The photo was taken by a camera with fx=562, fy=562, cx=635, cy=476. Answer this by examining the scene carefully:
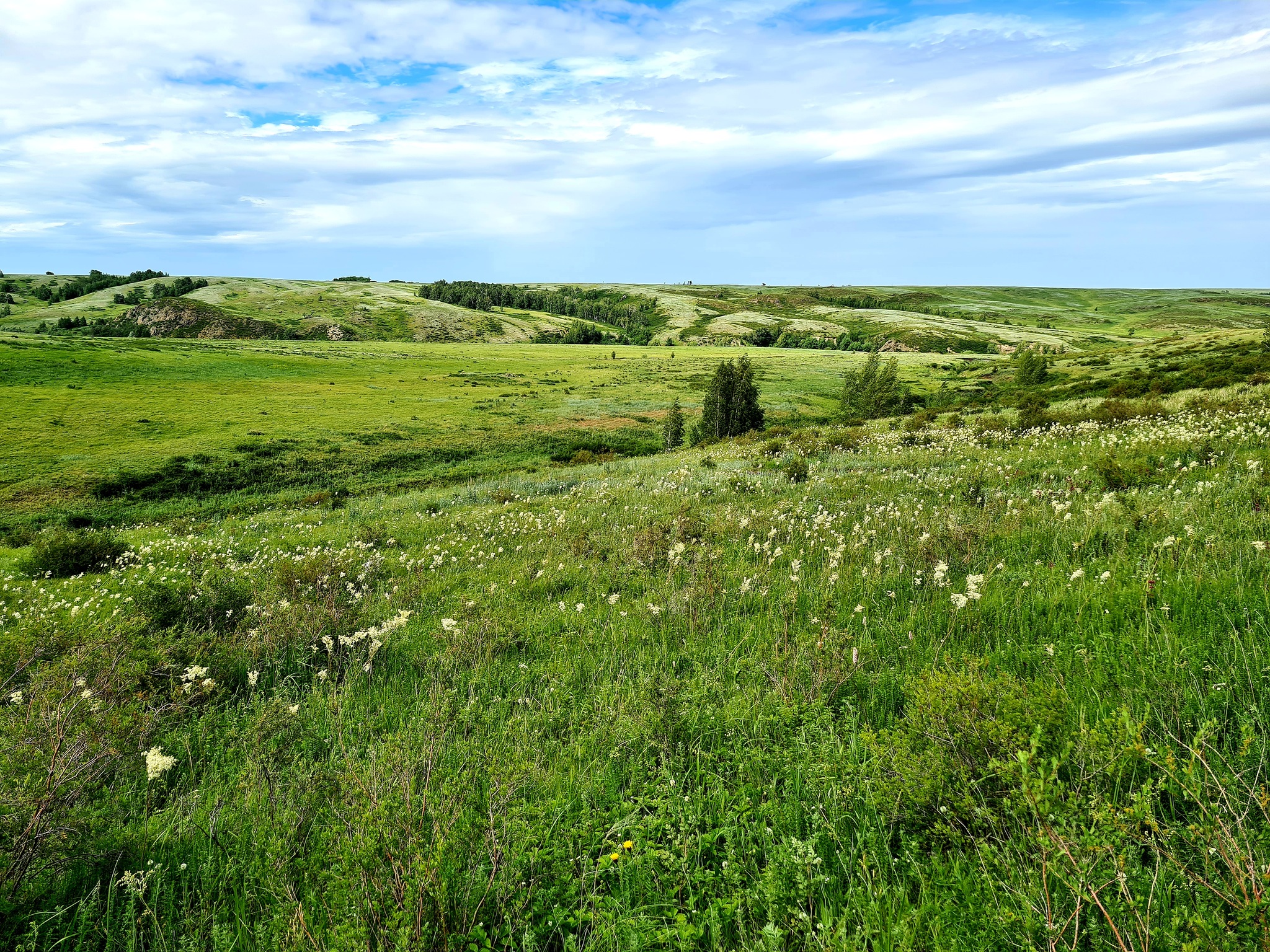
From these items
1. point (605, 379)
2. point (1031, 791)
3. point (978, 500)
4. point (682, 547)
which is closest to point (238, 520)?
point (682, 547)

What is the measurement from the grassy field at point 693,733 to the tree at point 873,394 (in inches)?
2027

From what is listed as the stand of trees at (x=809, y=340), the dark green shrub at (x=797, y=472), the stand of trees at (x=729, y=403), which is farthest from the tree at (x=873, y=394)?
the stand of trees at (x=809, y=340)

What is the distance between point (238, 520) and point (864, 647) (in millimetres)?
25498

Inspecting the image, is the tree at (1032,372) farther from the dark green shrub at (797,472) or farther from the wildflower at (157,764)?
the wildflower at (157,764)

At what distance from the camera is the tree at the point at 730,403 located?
5544cm

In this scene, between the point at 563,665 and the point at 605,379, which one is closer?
the point at 563,665

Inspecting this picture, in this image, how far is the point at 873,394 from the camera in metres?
59.9

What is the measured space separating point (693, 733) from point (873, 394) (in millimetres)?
62512

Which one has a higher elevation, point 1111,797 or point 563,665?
point 1111,797

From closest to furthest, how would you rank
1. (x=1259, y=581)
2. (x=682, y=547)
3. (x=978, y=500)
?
1. (x=1259, y=581)
2. (x=682, y=547)
3. (x=978, y=500)

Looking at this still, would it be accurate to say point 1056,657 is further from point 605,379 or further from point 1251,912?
point 605,379

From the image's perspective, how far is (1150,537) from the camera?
5480 mm

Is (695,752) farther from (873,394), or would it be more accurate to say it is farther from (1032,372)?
(1032,372)

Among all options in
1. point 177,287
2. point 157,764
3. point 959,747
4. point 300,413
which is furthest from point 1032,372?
point 177,287
